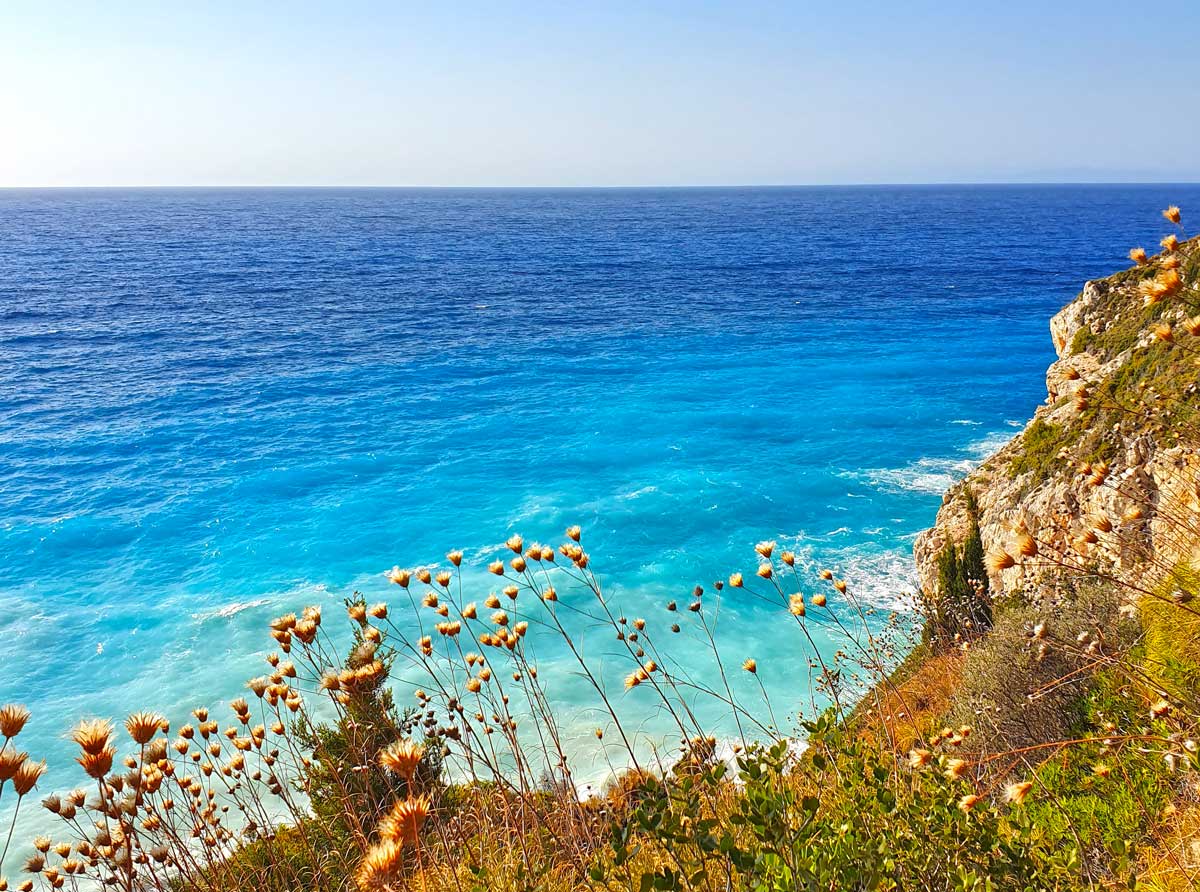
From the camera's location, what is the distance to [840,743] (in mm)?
3275

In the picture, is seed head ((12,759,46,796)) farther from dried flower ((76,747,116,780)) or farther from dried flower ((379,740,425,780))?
dried flower ((379,740,425,780))

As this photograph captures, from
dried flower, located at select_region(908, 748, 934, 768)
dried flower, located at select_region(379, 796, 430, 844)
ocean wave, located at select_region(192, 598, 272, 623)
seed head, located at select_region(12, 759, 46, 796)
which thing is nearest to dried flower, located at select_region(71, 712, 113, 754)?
seed head, located at select_region(12, 759, 46, 796)

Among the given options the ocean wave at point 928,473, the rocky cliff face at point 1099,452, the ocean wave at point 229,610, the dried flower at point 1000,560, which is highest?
the dried flower at point 1000,560

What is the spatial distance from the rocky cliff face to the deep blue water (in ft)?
12.4

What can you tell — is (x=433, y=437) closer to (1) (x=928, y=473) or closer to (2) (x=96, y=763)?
(1) (x=928, y=473)

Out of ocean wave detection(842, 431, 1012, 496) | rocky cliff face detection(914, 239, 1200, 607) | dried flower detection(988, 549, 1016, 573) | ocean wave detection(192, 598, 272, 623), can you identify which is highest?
dried flower detection(988, 549, 1016, 573)

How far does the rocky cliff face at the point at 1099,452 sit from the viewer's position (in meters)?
7.03

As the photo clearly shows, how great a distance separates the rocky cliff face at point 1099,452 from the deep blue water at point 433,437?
3.77 metres

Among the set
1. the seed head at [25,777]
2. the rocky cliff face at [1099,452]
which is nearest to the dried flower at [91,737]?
the seed head at [25,777]

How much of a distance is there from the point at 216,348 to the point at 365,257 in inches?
1434

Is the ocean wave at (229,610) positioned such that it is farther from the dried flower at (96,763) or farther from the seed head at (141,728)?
the dried flower at (96,763)

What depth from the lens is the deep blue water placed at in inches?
588

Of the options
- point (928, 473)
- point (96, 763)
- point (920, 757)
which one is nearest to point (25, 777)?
point (96, 763)

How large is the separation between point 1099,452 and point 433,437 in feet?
61.0
